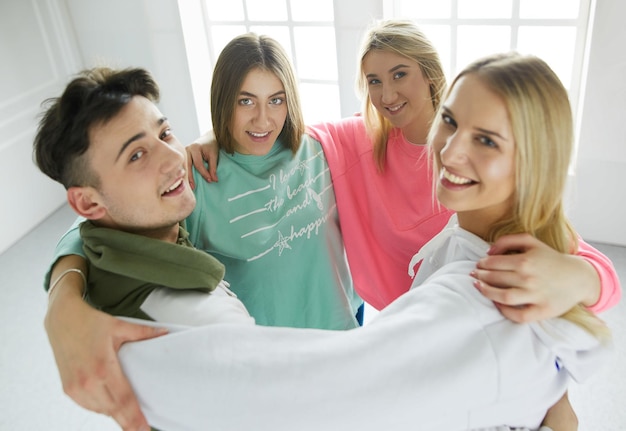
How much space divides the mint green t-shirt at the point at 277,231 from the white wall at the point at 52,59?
6.68 ft

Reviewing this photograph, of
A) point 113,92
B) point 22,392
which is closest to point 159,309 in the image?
point 113,92

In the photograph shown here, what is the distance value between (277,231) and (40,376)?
Result: 155 centimetres

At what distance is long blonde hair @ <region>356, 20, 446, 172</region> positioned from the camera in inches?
59.6

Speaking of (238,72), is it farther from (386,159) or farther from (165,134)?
(386,159)

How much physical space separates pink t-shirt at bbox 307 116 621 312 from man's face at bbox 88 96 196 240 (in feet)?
2.01

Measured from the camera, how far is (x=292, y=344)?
80 cm

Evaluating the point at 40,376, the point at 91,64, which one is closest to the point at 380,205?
Result: the point at 40,376

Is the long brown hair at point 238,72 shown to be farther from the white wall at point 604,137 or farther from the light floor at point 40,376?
the white wall at point 604,137

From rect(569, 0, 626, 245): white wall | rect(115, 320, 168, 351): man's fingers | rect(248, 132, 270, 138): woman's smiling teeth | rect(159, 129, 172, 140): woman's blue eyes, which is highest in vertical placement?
rect(159, 129, 172, 140): woman's blue eyes

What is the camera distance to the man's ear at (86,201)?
41.8 inches

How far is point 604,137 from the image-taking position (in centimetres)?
245

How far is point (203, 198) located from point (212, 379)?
0.72 m

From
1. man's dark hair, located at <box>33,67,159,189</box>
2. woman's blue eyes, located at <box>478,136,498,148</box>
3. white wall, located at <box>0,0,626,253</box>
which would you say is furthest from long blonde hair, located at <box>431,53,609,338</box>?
white wall, located at <box>0,0,626,253</box>

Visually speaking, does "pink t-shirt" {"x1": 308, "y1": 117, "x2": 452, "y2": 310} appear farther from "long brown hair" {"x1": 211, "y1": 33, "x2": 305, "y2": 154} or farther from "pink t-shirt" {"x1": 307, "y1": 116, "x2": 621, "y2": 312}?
"long brown hair" {"x1": 211, "y1": 33, "x2": 305, "y2": 154}
